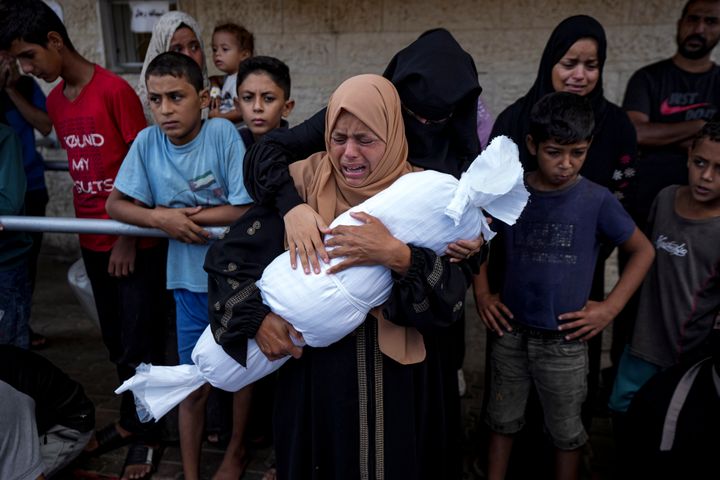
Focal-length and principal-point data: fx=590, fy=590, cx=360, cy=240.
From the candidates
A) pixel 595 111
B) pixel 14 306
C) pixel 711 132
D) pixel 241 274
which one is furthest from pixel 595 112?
pixel 14 306

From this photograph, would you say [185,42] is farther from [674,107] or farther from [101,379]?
[674,107]

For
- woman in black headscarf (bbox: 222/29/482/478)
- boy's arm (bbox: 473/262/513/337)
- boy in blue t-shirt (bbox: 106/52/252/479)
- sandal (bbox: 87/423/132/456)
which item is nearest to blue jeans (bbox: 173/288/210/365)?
boy in blue t-shirt (bbox: 106/52/252/479)

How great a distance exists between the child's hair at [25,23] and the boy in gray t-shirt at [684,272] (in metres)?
2.76

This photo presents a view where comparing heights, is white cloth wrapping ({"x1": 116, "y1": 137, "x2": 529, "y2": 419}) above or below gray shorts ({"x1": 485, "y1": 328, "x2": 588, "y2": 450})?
above

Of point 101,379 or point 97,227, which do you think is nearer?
point 97,227

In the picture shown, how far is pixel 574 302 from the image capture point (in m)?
2.19

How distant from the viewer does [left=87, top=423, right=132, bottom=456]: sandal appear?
2.86 metres

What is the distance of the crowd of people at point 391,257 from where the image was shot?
173 cm

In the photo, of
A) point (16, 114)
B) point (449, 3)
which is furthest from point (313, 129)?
point (449, 3)


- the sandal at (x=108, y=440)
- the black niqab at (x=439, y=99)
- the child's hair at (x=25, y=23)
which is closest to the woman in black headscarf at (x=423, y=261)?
the black niqab at (x=439, y=99)

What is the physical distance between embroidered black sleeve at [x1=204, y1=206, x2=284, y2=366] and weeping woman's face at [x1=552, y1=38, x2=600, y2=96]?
1.45 meters

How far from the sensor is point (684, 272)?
2.33 metres

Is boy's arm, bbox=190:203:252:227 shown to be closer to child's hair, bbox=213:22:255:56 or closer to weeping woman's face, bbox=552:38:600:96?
weeping woman's face, bbox=552:38:600:96

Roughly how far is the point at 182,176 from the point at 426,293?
119 centimetres
